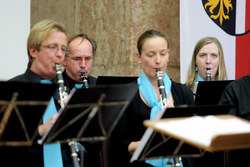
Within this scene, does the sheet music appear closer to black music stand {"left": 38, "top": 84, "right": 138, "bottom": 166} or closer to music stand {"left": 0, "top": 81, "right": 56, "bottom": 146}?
black music stand {"left": 38, "top": 84, "right": 138, "bottom": 166}

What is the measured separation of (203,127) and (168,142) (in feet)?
1.49

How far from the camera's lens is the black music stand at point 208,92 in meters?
3.18

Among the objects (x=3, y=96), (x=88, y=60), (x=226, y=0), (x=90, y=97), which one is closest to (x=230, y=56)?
(x=226, y=0)

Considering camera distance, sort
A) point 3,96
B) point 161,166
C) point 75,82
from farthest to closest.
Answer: point 75,82 → point 161,166 → point 3,96

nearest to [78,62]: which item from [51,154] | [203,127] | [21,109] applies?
[51,154]

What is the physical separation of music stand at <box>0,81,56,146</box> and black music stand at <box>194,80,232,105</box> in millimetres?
1594

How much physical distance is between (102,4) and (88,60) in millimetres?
1779

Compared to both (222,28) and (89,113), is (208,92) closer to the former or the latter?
(89,113)

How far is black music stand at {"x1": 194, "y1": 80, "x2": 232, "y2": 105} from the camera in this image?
3.18 meters

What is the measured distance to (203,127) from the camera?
5.98ft

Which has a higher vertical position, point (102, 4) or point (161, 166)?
point (102, 4)

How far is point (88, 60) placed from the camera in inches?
135

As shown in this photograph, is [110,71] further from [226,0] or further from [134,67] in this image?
[226,0]

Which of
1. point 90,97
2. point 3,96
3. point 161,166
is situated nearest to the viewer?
point 3,96
